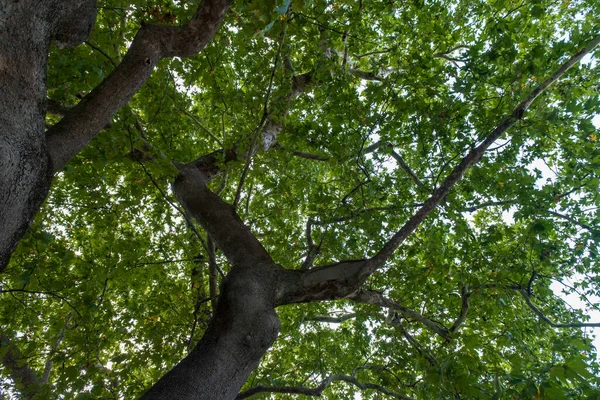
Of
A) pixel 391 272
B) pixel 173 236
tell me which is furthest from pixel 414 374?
pixel 173 236

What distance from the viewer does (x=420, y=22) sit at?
5578mm

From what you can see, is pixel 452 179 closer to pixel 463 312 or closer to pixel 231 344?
A: pixel 463 312

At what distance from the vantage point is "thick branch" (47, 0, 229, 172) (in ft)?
7.59

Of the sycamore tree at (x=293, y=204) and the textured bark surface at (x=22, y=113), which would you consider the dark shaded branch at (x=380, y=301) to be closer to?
the sycamore tree at (x=293, y=204)

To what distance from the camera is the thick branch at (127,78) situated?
7.59ft

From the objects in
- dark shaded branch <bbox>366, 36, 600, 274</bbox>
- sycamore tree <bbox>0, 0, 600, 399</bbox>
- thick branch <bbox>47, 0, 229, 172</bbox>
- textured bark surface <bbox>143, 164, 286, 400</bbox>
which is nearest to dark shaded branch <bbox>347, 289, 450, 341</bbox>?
sycamore tree <bbox>0, 0, 600, 399</bbox>

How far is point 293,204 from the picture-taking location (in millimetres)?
5379

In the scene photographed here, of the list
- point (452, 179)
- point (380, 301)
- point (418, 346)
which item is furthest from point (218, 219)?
point (418, 346)

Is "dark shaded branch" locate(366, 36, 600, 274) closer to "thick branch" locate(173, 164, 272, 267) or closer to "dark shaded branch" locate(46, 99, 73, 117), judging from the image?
"thick branch" locate(173, 164, 272, 267)

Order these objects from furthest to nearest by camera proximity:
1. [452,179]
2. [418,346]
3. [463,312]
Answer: [418,346]
[463,312]
[452,179]

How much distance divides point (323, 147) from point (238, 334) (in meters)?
2.68

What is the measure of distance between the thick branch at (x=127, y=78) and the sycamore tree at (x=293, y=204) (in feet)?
0.05

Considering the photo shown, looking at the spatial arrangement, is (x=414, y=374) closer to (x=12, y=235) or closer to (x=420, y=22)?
(x=12, y=235)

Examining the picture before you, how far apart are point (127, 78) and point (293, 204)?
10.4 ft
